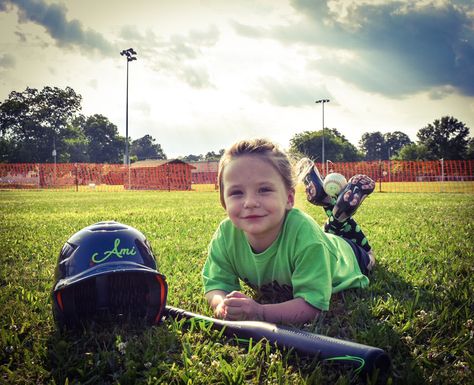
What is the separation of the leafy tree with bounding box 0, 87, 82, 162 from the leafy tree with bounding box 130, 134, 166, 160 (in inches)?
2659

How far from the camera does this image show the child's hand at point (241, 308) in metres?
2.27

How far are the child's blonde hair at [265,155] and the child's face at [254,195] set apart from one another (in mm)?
40

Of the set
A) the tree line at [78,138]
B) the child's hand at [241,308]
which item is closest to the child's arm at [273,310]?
the child's hand at [241,308]

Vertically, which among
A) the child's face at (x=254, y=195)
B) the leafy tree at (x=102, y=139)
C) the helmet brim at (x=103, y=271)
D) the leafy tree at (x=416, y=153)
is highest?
the leafy tree at (x=102, y=139)

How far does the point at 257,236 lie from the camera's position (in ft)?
8.50

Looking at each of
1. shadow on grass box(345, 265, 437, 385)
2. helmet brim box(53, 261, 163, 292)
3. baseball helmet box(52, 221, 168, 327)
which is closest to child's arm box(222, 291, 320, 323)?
shadow on grass box(345, 265, 437, 385)

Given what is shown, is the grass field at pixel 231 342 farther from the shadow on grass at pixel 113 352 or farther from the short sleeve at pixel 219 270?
the short sleeve at pixel 219 270

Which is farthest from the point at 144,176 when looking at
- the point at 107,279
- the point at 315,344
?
the point at 315,344

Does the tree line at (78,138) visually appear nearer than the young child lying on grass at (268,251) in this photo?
No

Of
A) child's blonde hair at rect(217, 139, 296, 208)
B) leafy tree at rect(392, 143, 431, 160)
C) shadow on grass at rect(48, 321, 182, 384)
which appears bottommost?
shadow on grass at rect(48, 321, 182, 384)

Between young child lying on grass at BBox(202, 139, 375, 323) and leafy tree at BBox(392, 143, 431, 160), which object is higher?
leafy tree at BBox(392, 143, 431, 160)

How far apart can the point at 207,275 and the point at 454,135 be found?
9189 cm

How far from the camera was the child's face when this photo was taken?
239cm

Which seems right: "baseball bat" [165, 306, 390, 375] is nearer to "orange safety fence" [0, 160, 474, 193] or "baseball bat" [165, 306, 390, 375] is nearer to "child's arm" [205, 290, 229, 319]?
"child's arm" [205, 290, 229, 319]
